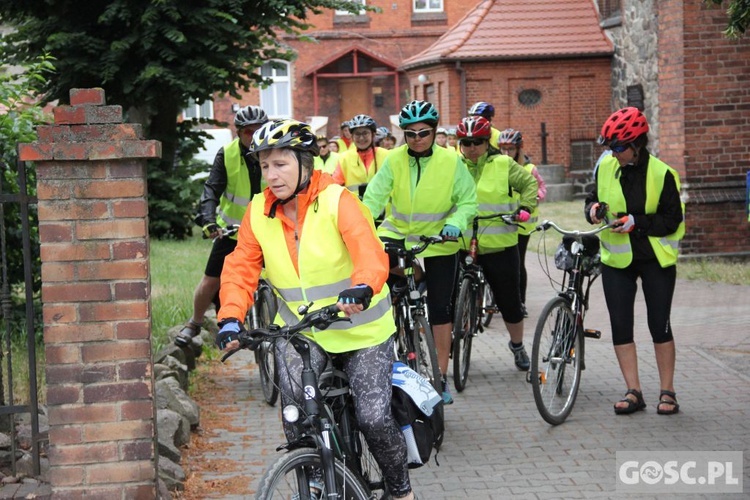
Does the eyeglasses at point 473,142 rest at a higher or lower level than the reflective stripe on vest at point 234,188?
higher

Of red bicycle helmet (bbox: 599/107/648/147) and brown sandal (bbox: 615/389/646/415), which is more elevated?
red bicycle helmet (bbox: 599/107/648/147)

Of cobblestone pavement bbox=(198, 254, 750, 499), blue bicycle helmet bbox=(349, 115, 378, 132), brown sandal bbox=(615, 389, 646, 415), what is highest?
blue bicycle helmet bbox=(349, 115, 378, 132)

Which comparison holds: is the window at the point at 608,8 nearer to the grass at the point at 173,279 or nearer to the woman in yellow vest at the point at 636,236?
the grass at the point at 173,279

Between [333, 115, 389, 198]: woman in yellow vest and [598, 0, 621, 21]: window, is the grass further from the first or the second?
[598, 0, 621, 21]: window

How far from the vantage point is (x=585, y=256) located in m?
8.13

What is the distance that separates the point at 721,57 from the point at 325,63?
3073 centimetres

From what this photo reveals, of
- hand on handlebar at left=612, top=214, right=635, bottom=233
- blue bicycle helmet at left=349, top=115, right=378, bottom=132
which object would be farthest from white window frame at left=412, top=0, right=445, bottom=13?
hand on handlebar at left=612, top=214, right=635, bottom=233

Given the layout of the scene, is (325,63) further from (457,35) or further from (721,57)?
(721,57)

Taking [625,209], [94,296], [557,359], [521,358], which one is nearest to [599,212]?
[625,209]

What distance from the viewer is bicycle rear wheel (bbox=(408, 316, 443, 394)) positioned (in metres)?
7.18

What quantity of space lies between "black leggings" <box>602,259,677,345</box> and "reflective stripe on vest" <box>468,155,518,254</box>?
122 centimetres

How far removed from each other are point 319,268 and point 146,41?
33.4 feet

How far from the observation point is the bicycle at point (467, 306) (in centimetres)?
864

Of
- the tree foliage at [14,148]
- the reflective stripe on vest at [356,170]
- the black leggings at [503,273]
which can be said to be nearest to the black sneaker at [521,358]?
the black leggings at [503,273]
